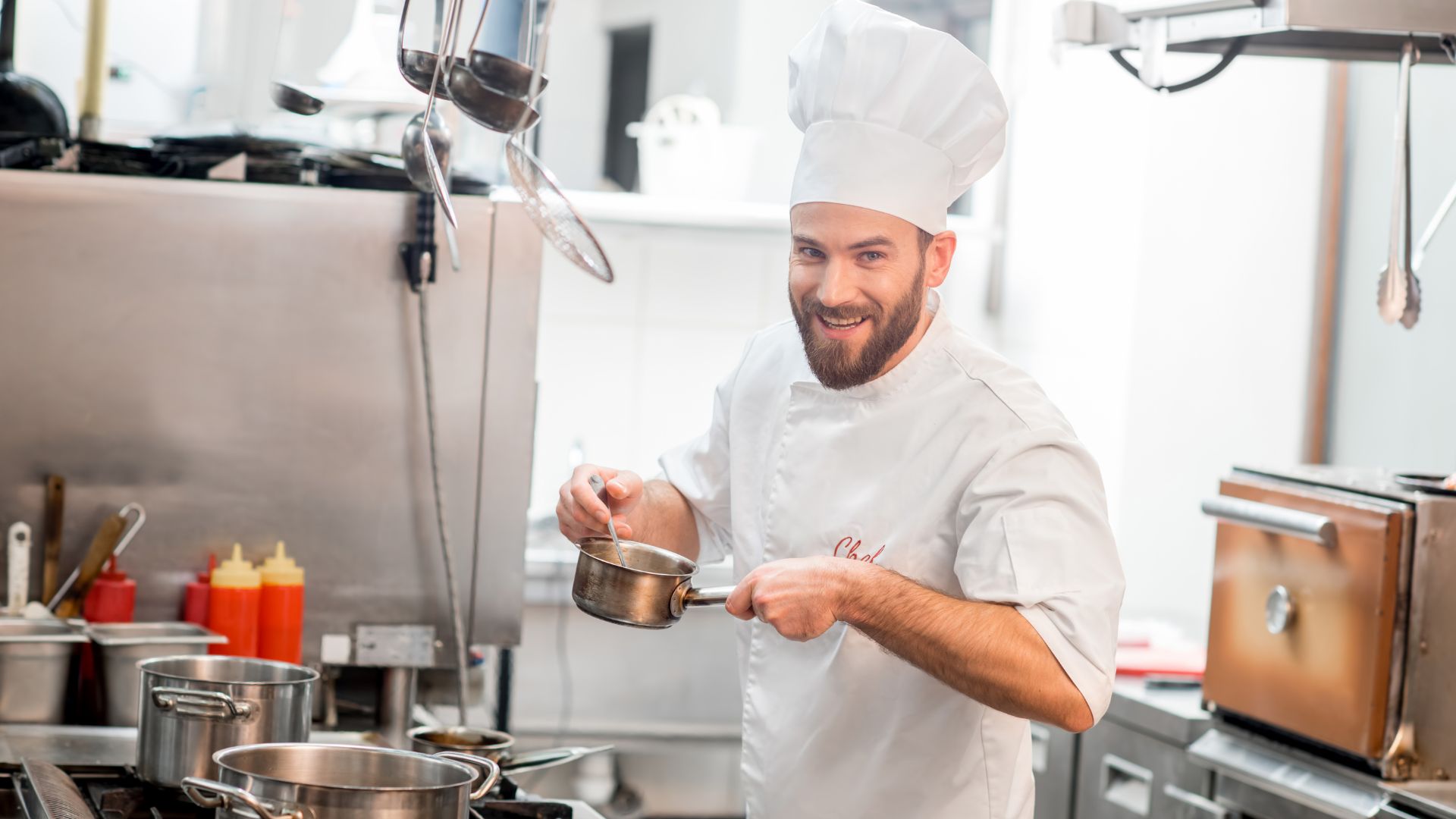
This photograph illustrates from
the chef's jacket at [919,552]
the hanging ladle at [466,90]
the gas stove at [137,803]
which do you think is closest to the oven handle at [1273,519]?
the chef's jacket at [919,552]

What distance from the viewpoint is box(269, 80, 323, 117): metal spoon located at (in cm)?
184

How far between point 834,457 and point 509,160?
1.70ft

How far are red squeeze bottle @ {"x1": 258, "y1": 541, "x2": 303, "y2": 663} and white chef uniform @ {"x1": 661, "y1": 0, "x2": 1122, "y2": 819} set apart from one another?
0.69 metres

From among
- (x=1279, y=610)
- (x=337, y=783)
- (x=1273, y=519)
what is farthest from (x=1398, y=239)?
(x=337, y=783)

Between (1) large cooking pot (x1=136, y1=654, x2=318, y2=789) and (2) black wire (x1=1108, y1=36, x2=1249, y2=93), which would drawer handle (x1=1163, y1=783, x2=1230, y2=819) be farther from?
(1) large cooking pot (x1=136, y1=654, x2=318, y2=789)

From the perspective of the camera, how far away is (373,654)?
7.07 ft

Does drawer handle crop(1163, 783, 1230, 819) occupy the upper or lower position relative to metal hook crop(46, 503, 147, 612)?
lower

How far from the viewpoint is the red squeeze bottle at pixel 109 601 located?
200 cm

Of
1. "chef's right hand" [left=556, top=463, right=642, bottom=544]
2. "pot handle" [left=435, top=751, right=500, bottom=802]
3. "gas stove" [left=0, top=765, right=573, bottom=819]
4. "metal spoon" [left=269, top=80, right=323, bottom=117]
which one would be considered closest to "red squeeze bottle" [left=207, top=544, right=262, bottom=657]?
"gas stove" [left=0, top=765, right=573, bottom=819]

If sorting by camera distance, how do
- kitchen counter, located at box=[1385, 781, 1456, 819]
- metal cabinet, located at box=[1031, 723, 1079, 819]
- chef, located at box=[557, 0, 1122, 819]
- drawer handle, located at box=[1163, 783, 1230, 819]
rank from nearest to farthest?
chef, located at box=[557, 0, 1122, 819] → kitchen counter, located at box=[1385, 781, 1456, 819] → drawer handle, located at box=[1163, 783, 1230, 819] → metal cabinet, located at box=[1031, 723, 1079, 819]

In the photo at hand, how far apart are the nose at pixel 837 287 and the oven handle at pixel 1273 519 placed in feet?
3.25

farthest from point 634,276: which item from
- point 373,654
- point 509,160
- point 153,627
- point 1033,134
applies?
point 509,160

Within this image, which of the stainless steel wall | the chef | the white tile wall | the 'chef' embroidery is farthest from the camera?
the white tile wall

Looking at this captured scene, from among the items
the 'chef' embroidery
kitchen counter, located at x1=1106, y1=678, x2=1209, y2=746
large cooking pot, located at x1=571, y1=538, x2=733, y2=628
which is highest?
the 'chef' embroidery
